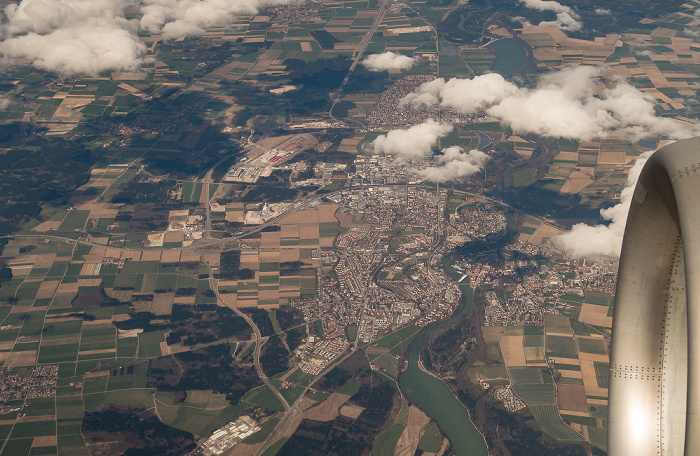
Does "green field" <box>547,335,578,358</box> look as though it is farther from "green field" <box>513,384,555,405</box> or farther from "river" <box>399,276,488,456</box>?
"river" <box>399,276,488,456</box>

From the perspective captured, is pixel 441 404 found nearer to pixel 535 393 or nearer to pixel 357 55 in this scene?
pixel 535 393

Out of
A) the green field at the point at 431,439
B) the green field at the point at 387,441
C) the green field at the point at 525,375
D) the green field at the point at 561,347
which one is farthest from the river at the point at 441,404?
the green field at the point at 561,347

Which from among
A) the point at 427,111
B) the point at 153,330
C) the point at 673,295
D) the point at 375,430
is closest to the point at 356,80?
the point at 427,111

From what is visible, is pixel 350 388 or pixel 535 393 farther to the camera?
pixel 350 388

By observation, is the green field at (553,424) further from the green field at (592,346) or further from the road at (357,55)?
the road at (357,55)

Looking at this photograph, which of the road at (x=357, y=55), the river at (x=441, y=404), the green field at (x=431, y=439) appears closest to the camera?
the green field at (x=431, y=439)

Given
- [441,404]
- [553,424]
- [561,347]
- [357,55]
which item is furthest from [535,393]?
[357,55]

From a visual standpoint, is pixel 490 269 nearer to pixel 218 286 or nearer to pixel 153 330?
pixel 218 286

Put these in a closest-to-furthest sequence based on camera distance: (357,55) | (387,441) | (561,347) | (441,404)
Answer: (387,441) → (441,404) → (561,347) → (357,55)
